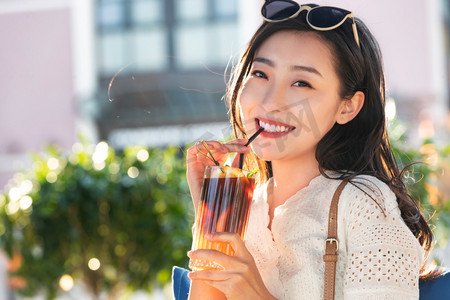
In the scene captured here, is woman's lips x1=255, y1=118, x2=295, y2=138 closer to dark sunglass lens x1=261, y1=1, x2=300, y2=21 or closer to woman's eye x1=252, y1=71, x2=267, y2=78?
woman's eye x1=252, y1=71, x2=267, y2=78

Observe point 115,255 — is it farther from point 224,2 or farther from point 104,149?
point 224,2

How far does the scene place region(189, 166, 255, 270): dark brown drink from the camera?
3.33 ft

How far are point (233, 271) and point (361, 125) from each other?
0.37 m

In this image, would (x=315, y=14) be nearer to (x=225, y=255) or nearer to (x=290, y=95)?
(x=290, y=95)

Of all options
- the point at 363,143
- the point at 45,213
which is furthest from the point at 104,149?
the point at 363,143

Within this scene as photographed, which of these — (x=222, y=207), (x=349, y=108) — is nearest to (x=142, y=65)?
(x=349, y=108)

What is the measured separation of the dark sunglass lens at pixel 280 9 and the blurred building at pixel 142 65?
12.6 m

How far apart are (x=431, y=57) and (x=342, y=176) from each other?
14.2 metres

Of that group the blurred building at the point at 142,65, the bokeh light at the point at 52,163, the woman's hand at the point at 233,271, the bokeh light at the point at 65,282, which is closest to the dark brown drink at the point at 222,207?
the woman's hand at the point at 233,271

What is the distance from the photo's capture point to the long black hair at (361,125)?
43.5 inches

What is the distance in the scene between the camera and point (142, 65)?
1505 cm

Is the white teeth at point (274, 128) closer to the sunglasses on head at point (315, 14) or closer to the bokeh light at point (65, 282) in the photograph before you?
the sunglasses on head at point (315, 14)

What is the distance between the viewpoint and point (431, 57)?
1453cm

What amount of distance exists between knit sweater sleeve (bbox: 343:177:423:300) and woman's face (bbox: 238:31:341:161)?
0.14 m
